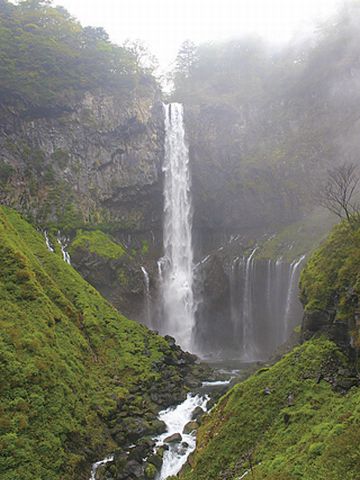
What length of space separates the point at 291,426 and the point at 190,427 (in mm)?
7731

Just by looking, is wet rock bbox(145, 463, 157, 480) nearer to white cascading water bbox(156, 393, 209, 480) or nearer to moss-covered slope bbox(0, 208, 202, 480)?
white cascading water bbox(156, 393, 209, 480)

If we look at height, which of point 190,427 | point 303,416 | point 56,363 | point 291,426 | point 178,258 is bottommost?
point 291,426

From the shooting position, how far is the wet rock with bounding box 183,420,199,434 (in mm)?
16641

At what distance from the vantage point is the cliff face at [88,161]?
33750 millimetres

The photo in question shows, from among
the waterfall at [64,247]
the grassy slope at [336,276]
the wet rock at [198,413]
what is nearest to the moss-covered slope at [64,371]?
the wet rock at [198,413]

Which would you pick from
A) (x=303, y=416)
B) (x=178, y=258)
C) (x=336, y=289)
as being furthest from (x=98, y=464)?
(x=178, y=258)

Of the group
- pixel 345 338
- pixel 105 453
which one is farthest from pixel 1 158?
pixel 345 338

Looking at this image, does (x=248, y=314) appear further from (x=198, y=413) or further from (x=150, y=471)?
(x=150, y=471)

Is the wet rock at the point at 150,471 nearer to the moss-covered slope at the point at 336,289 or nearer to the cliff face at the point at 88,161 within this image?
the moss-covered slope at the point at 336,289

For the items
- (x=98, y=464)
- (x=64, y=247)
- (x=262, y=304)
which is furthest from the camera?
(x=262, y=304)

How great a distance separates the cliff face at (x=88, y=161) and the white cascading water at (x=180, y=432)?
785 inches

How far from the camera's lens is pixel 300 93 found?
139 feet

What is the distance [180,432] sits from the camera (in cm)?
1678

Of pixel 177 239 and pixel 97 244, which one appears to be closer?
pixel 97 244
